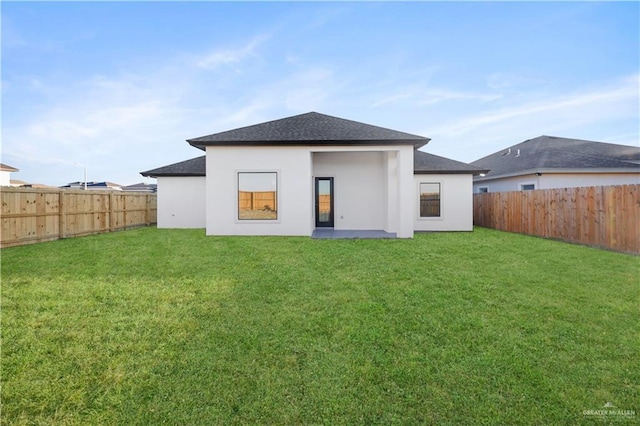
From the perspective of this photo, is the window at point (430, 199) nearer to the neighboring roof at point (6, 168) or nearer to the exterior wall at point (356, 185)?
the exterior wall at point (356, 185)

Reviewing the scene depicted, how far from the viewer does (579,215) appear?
32.3 feet

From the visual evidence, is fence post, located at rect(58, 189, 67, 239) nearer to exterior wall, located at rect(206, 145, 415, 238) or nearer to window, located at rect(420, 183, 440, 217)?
exterior wall, located at rect(206, 145, 415, 238)

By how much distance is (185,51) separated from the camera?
12688 millimetres

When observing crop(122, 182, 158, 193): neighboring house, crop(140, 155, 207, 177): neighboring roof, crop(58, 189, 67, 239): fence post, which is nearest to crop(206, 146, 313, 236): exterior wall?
crop(140, 155, 207, 177): neighboring roof

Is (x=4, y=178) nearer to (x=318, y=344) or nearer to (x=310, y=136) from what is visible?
(x=310, y=136)

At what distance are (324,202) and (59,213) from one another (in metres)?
9.68

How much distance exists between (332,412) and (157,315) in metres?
2.88

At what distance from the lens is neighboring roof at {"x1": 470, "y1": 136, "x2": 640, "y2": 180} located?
14375 millimetres

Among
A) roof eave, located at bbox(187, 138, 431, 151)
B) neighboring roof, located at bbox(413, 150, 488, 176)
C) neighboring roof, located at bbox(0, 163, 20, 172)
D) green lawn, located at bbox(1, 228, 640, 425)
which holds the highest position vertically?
neighboring roof, located at bbox(0, 163, 20, 172)

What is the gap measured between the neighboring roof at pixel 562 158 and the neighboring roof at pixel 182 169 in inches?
630

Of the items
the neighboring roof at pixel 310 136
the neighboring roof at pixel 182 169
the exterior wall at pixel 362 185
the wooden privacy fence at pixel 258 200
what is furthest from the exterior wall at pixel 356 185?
the neighboring roof at pixel 182 169

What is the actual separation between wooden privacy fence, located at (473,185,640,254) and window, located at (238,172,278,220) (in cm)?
1002

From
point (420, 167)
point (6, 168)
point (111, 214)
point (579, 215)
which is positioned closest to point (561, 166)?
point (579, 215)

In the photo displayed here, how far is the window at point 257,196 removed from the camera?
11070 mm
